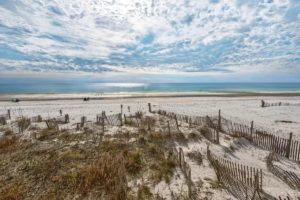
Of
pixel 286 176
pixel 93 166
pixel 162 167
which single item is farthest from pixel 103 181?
pixel 286 176

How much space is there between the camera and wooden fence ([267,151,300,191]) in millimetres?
4356

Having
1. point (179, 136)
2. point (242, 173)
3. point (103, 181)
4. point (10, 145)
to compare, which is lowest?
point (103, 181)

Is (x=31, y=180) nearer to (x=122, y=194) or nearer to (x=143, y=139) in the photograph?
(x=122, y=194)

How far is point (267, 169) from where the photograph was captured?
5.61 m

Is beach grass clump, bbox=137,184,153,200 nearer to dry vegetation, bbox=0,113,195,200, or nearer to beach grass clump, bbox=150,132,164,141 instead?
dry vegetation, bbox=0,113,195,200

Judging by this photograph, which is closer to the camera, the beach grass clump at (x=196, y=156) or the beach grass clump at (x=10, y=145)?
the beach grass clump at (x=196, y=156)

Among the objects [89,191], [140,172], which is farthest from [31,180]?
[140,172]

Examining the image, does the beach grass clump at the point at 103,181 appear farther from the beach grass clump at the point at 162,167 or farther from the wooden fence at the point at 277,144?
the wooden fence at the point at 277,144

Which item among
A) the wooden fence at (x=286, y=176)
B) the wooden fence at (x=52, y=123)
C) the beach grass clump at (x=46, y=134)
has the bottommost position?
the wooden fence at (x=286, y=176)

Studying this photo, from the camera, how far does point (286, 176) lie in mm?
4816

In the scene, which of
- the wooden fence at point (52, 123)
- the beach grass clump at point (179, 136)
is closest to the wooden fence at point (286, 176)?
the beach grass clump at point (179, 136)

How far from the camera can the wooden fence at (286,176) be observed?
14.3ft

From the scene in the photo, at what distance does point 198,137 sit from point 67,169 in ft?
21.3

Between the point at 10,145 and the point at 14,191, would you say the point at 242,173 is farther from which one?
the point at 10,145
